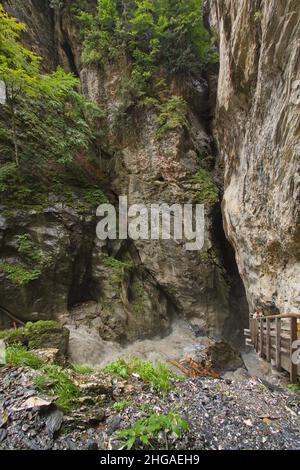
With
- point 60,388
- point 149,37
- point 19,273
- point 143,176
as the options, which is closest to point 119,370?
point 60,388

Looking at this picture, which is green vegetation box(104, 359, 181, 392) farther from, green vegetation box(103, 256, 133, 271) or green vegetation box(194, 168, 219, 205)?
green vegetation box(194, 168, 219, 205)

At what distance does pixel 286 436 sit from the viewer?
2723 mm

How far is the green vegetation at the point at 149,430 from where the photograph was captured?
2.33 m

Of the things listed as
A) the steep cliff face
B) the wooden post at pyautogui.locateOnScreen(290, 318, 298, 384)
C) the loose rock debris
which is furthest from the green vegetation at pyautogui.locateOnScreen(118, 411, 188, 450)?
the steep cliff face

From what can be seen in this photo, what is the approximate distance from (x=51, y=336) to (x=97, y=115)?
34.9 feet

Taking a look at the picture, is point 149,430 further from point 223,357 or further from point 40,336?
point 223,357

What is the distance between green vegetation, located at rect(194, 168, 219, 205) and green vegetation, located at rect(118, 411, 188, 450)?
9.47 meters

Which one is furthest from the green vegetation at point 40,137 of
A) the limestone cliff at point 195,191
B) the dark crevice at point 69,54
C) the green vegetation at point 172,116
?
the green vegetation at point 172,116

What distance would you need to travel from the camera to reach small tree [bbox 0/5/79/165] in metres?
7.63

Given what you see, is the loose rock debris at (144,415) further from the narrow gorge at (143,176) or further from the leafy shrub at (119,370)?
the narrow gorge at (143,176)

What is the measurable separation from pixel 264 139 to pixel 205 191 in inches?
195

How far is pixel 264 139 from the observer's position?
20.3ft

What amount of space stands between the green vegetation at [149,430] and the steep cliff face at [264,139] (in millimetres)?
4266
